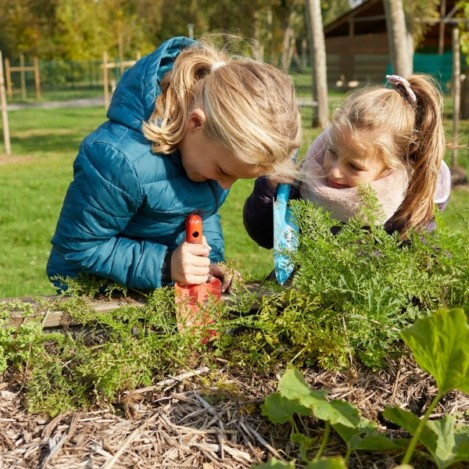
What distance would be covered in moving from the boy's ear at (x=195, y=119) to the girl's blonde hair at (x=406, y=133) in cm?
65

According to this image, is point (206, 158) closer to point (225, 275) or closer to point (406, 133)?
point (225, 275)

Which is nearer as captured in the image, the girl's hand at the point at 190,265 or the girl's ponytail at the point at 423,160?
the girl's hand at the point at 190,265

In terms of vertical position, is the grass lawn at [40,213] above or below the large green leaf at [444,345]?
below

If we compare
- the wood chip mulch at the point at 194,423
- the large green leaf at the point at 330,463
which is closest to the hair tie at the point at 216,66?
the wood chip mulch at the point at 194,423

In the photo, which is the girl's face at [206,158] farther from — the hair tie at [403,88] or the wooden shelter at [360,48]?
the wooden shelter at [360,48]

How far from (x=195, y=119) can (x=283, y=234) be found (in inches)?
20.4

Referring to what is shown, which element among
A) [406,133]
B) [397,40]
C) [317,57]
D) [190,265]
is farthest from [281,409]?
[317,57]

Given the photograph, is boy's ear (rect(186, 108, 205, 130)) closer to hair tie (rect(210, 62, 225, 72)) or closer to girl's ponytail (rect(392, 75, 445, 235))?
hair tie (rect(210, 62, 225, 72))

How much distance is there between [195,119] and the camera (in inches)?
88.1

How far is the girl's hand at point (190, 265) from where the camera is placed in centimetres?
216

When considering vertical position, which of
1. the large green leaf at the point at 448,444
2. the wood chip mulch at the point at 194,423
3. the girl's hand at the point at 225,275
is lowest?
the wood chip mulch at the point at 194,423

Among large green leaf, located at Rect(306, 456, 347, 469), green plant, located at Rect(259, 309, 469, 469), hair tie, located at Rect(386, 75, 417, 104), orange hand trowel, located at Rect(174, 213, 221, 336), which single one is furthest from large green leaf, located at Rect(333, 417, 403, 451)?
hair tie, located at Rect(386, 75, 417, 104)

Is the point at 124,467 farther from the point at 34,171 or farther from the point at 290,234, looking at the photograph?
the point at 34,171

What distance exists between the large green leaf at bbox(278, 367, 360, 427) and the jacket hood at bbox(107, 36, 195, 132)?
1.11m
